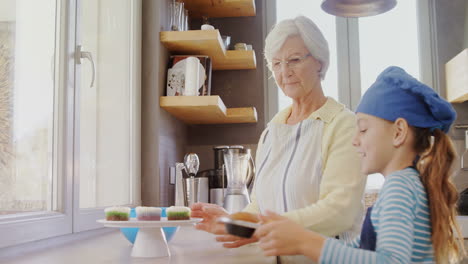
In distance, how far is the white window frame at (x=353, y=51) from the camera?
3.07 meters

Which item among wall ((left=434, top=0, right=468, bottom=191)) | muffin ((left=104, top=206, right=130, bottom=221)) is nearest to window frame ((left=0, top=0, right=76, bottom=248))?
muffin ((left=104, top=206, right=130, bottom=221))

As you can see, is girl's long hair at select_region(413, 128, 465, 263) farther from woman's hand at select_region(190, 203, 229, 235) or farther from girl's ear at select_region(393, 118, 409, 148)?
woman's hand at select_region(190, 203, 229, 235)

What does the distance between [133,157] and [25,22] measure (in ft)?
3.05

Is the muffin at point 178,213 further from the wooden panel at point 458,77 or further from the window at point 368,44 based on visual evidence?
the wooden panel at point 458,77

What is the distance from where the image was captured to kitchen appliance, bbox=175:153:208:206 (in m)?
2.33

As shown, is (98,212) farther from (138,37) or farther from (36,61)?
(138,37)

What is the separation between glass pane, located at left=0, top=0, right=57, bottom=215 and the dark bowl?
0.64 meters

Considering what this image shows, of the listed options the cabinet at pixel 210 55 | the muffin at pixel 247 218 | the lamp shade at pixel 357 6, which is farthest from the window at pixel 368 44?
the muffin at pixel 247 218

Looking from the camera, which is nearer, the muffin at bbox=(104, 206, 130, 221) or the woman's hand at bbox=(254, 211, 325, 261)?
the woman's hand at bbox=(254, 211, 325, 261)

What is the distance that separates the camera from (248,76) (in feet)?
9.98

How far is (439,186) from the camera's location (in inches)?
32.2

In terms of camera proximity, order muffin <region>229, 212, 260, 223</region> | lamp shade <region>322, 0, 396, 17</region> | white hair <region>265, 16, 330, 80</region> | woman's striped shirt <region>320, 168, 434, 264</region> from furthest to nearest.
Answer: lamp shade <region>322, 0, 396, 17</region>
white hair <region>265, 16, 330, 80</region>
muffin <region>229, 212, 260, 223</region>
woman's striped shirt <region>320, 168, 434, 264</region>

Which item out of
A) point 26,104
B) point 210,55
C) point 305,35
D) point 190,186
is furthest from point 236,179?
point 26,104

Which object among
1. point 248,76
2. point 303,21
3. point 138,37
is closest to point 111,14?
point 138,37
